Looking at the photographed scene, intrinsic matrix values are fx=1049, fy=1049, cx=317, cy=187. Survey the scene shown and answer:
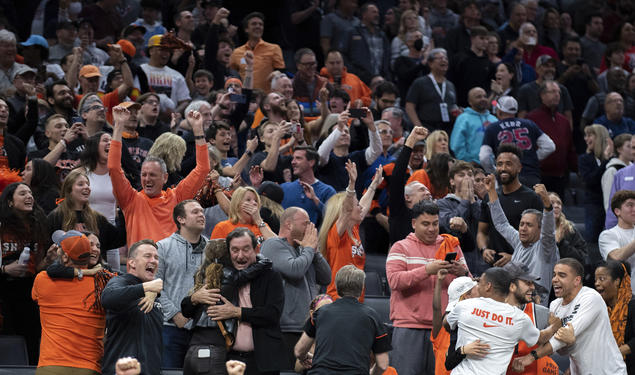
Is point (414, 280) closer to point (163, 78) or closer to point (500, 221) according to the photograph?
point (500, 221)

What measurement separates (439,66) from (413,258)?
5.51 metres

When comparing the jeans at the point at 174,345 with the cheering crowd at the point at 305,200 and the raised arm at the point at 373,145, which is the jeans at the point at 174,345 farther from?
the raised arm at the point at 373,145

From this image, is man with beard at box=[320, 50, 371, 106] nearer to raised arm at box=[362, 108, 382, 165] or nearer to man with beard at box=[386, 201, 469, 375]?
raised arm at box=[362, 108, 382, 165]

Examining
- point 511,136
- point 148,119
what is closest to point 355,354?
point 148,119

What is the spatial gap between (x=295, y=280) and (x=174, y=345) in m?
1.07

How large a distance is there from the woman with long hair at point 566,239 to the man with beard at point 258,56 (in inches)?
201

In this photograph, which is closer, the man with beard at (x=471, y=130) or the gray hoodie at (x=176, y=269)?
the gray hoodie at (x=176, y=269)

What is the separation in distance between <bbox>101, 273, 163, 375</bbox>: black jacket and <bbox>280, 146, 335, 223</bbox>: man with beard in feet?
9.24

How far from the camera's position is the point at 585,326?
8.08 metres

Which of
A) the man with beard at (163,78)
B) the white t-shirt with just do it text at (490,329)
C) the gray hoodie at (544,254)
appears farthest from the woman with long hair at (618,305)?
the man with beard at (163,78)

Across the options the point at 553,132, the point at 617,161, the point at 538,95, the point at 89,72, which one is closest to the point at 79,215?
the point at 89,72

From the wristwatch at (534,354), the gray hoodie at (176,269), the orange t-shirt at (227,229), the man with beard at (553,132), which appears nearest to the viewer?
the wristwatch at (534,354)

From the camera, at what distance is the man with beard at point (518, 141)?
39.2 feet

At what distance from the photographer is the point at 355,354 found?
7207mm
